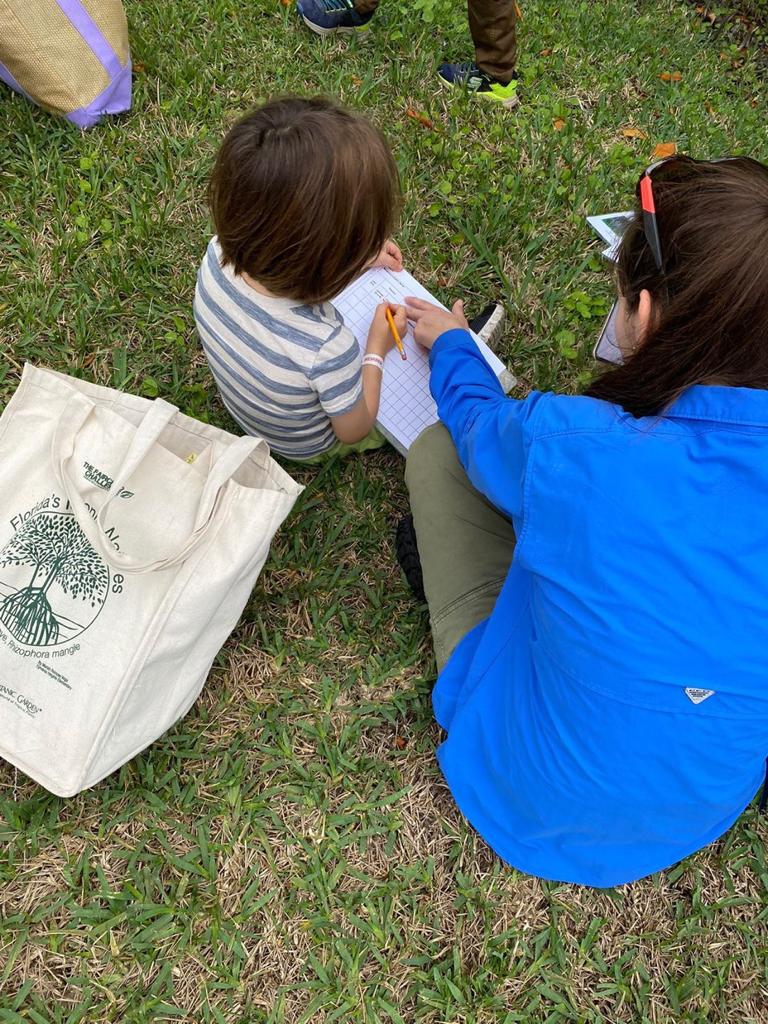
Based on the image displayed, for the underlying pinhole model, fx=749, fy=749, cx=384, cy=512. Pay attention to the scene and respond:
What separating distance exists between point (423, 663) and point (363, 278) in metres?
1.05

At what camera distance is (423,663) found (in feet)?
6.48

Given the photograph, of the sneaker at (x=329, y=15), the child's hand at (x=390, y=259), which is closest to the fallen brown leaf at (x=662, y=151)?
the sneaker at (x=329, y=15)

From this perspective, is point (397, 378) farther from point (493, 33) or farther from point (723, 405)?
point (493, 33)

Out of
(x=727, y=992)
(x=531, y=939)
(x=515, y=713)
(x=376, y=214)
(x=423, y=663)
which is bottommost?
(x=727, y=992)

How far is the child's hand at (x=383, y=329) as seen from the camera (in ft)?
6.29

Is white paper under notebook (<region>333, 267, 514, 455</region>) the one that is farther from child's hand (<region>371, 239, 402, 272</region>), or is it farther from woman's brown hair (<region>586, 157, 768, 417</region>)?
woman's brown hair (<region>586, 157, 768, 417</region>)

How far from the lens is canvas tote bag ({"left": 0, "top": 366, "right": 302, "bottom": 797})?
1500mm

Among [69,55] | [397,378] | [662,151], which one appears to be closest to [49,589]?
[397,378]

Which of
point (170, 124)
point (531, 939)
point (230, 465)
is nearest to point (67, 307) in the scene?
point (170, 124)

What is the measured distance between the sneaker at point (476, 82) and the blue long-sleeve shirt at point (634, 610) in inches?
69.7

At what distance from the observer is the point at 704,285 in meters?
1.18

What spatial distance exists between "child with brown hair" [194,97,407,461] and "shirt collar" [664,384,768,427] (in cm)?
72

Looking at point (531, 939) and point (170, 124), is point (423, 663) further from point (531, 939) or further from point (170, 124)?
point (170, 124)

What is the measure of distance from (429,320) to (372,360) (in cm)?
19
